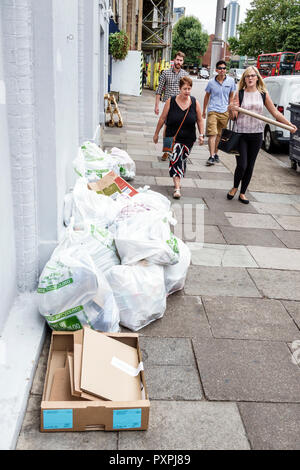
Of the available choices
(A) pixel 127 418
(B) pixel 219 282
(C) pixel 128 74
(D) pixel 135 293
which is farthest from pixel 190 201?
(C) pixel 128 74

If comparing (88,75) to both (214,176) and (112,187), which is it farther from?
(112,187)

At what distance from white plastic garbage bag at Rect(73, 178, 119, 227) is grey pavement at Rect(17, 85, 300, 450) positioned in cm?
99

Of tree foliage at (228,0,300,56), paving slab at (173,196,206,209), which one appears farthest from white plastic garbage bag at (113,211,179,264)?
tree foliage at (228,0,300,56)

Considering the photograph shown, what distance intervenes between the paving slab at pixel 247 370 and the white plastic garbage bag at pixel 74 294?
0.74m

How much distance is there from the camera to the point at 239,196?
7.18m

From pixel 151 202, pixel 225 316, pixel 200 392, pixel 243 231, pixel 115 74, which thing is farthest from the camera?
pixel 115 74

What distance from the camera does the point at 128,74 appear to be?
84.9ft

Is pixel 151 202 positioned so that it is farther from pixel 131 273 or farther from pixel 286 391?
pixel 286 391

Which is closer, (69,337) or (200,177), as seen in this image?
(69,337)

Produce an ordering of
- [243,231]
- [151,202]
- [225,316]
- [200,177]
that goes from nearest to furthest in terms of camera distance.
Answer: [225,316] → [151,202] → [243,231] → [200,177]

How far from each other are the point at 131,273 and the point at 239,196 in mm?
4145

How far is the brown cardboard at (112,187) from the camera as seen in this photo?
519 centimetres

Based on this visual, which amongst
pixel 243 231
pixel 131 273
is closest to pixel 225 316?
pixel 131 273

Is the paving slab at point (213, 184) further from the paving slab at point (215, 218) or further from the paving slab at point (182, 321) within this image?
the paving slab at point (182, 321)
